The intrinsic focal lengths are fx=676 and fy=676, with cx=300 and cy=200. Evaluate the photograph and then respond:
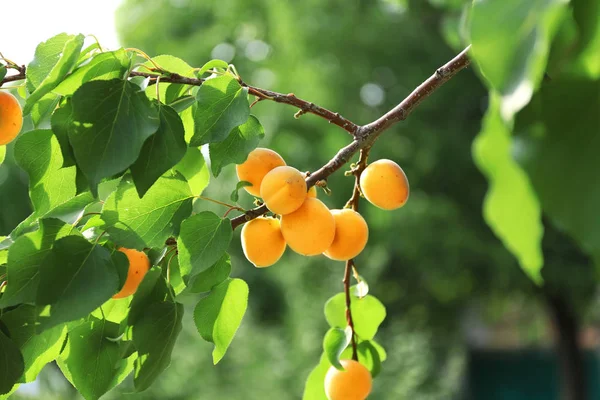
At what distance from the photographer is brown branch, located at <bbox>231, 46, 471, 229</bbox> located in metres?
0.63

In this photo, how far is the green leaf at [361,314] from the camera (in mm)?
807

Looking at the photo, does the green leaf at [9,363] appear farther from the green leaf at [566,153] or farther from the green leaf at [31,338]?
the green leaf at [566,153]

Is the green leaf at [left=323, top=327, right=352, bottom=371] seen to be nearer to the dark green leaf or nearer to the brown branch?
the brown branch

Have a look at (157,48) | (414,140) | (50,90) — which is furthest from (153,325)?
(157,48)

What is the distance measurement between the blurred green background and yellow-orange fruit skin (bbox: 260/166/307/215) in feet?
9.40

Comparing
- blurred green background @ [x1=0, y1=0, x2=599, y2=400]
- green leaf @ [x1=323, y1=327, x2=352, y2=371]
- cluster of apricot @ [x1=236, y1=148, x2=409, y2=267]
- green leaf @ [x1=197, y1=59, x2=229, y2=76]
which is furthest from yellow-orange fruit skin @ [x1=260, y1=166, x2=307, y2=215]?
blurred green background @ [x1=0, y1=0, x2=599, y2=400]

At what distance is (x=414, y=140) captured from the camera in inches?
198

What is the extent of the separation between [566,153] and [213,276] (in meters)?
0.43

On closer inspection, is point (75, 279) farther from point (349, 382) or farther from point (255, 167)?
point (349, 382)

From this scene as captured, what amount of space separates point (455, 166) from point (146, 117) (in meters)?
4.72

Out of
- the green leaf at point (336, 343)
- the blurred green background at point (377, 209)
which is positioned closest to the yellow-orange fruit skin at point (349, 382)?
the green leaf at point (336, 343)

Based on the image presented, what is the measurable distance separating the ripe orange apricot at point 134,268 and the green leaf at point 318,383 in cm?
29

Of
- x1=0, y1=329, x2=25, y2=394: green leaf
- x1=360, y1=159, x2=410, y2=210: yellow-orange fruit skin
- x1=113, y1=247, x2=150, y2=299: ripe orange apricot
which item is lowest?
x1=0, y1=329, x2=25, y2=394: green leaf

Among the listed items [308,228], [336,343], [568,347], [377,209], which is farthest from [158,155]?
[568,347]
